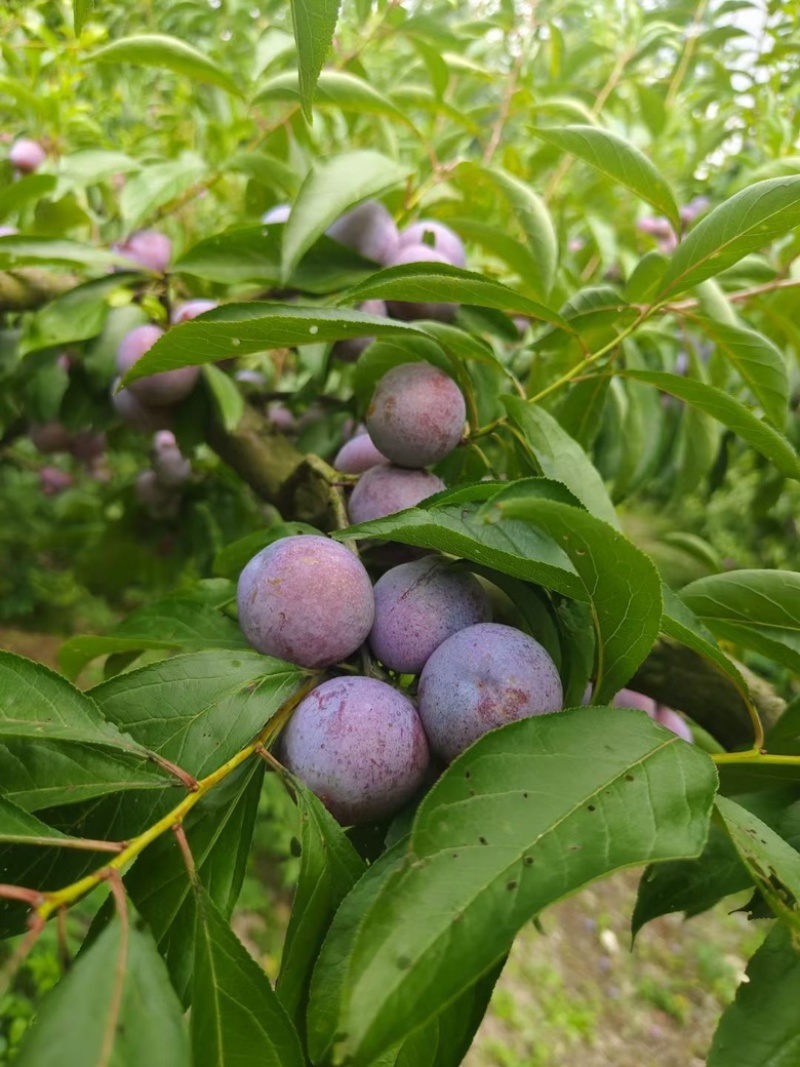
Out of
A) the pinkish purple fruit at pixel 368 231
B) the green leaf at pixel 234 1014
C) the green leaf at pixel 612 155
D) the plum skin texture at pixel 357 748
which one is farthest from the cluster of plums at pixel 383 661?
the pinkish purple fruit at pixel 368 231

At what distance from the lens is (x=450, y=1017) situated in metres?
0.41

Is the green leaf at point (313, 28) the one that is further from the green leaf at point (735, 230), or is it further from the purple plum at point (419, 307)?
the purple plum at point (419, 307)

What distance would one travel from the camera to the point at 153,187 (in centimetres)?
90

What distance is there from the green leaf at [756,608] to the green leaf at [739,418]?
98 millimetres

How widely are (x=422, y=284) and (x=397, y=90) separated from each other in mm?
711

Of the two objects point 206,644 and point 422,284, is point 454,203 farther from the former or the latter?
point 206,644

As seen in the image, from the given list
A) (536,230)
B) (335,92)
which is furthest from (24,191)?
(536,230)

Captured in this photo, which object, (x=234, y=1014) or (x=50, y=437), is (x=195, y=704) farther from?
(x=50, y=437)

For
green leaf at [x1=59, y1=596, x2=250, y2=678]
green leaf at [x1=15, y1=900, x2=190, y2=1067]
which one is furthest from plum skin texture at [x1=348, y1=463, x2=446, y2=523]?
green leaf at [x1=15, y1=900, x2=190, y2=1067]

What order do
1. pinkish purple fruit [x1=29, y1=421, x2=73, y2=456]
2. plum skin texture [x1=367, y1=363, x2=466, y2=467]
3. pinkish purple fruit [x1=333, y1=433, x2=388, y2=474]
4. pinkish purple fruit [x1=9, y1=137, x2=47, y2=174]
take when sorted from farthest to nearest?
pinkish purple fruit [x1=29, y1=421, x2=73, y2=456] < pinkish purple fruit [x1=9, y1=137, x2=47, y2=174] < pinkish purple fruit [x1=333, y1=433, x2=388, y2=474] < plum skin texture [x1=367, y1=363, x2=466, y2=467]

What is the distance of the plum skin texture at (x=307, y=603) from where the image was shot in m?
0.50

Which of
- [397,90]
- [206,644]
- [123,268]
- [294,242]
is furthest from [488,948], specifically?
[397,90]

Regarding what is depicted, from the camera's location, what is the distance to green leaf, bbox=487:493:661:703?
1.22 ft

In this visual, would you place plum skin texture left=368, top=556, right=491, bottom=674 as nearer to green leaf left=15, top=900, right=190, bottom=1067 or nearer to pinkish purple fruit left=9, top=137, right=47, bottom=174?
green leaf left=15, top=900, right=190, bottom=1067
